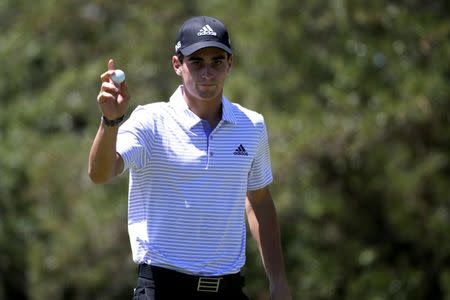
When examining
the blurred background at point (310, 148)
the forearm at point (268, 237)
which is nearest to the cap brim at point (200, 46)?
the forearm at point (268, 237)

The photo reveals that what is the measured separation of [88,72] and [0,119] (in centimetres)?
160

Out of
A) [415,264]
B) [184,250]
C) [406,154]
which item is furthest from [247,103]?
[184,250]

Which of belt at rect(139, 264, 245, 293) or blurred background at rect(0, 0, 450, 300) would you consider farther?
blurred background at rect(0, 0, 450, 300)

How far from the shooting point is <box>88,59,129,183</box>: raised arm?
4.22 metres

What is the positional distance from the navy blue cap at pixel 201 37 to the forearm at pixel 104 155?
0.62 meters

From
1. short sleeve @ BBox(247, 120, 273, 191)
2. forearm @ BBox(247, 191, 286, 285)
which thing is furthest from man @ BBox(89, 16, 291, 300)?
forearm @ BBox(247, 191, 286, 285)

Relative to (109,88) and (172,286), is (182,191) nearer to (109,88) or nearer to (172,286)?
(172,286)

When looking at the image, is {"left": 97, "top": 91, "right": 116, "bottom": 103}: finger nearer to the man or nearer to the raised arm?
the raised arm

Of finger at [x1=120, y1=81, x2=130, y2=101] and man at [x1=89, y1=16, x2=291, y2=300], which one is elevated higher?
finger at [x1=120, y1=81, x2=130, y2=101]

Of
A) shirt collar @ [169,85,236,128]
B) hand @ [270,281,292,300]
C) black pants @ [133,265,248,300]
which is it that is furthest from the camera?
Result: hand @ [270,281,292,300]

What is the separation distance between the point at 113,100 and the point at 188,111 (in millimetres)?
626

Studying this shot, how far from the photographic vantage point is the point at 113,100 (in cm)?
423

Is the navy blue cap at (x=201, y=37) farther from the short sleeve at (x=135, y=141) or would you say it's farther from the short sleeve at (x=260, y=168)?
the short sleeve at (x=260, y=168)

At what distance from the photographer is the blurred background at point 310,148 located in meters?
11.6
